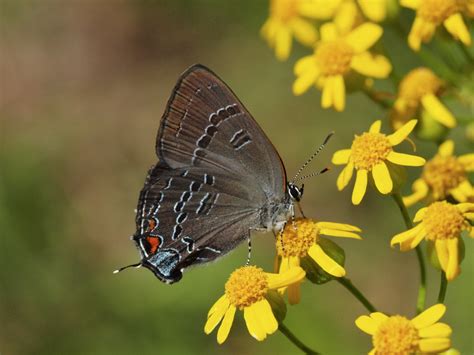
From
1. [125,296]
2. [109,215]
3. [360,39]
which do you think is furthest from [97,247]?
[360,39]

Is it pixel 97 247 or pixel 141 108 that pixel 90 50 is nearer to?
pixel 141 108

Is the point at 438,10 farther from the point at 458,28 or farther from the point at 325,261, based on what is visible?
the point at 325,261

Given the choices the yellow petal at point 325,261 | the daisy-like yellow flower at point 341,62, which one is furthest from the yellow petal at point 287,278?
the daisy-like yellow flower at point 341,62

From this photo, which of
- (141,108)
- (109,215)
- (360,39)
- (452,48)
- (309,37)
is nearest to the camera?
(452,48)

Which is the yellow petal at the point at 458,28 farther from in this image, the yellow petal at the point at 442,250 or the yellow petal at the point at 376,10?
the yellow petal at the point at 442,250

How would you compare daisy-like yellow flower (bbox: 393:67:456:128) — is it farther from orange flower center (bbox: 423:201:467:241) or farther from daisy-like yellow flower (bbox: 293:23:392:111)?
orange flower center (bbox: 423:201:467:241)

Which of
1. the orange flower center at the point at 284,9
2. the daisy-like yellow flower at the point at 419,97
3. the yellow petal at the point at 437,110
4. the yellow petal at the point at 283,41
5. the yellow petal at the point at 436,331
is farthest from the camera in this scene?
the yellow petal at the point at 283,41

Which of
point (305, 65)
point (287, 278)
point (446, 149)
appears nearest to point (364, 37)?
point (305, 65)
